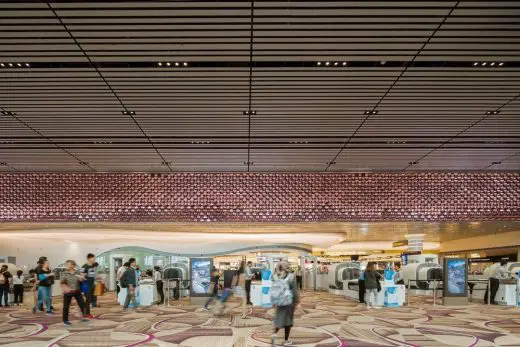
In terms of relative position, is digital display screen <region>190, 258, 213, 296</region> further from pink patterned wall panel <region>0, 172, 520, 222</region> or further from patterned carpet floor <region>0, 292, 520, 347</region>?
patterned carpet floor <region>0, 292, 520, 347</region>

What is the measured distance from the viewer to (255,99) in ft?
29.2

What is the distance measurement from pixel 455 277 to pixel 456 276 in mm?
40

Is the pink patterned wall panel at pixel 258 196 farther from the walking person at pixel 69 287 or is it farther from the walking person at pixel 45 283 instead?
the walking person at pixel 69 287

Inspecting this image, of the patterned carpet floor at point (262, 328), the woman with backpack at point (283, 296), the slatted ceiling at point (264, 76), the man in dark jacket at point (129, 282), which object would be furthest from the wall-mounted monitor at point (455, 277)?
the woman with backpack at point (283, 296)

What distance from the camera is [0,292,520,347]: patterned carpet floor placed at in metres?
8.40

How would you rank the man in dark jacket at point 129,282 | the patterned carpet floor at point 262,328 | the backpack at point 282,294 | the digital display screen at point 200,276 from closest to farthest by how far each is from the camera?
1. the backpack at point 282,294
2. the patterned carpet floor at point 262,328
3. the man in dark jacket at point 129,282
4. the digital display screen at point 200,276

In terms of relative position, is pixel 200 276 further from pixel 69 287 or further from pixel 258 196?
pixel 69 287

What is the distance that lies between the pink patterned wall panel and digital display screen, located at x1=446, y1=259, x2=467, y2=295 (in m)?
1.37

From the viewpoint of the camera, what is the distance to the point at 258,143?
12016 millimetres

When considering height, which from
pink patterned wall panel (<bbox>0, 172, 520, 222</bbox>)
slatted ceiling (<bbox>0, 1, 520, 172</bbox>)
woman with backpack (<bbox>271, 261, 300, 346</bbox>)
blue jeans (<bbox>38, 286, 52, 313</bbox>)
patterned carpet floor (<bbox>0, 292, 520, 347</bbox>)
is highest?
slatted ceiling (<bbox>0, 1, 520, 172</bbox>)

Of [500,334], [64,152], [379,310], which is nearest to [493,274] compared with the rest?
[379,310]

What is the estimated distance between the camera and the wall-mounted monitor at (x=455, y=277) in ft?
51.7

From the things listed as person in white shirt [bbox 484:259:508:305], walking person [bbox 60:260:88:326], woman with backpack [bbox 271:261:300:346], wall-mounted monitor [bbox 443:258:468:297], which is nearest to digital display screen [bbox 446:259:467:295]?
wall-mounted monitor [bbox 443:258:468:297]

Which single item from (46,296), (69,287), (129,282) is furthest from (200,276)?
(69,287)
